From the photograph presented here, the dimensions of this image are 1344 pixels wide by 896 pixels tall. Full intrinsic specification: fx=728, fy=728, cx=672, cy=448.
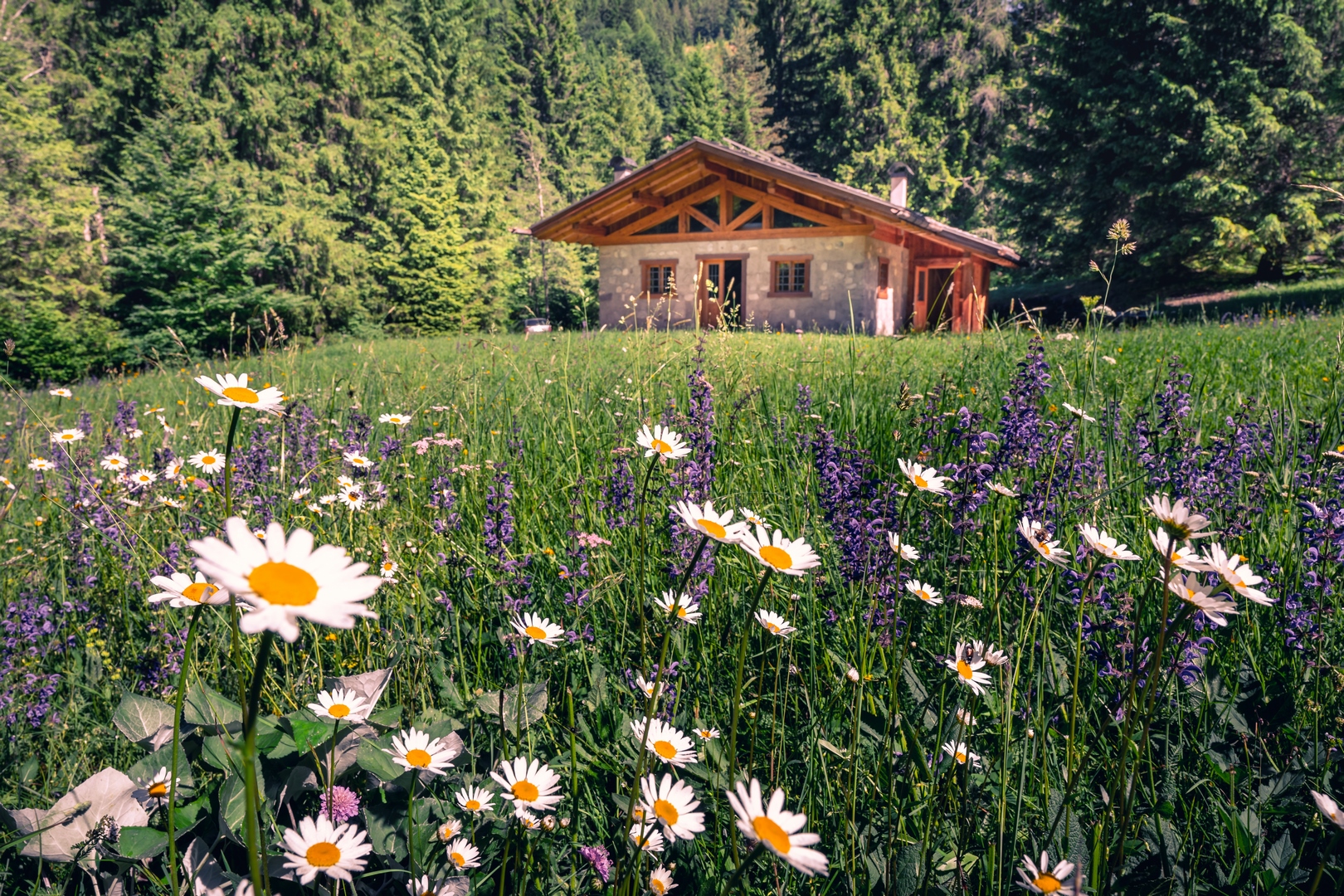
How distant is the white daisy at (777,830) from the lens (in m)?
0.63

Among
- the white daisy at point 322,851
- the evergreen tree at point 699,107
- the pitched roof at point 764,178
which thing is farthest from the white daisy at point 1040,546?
the evergreen tree at point 699,107

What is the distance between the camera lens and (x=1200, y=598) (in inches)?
35.5

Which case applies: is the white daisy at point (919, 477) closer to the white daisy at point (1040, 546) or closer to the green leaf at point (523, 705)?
the white daisy at point (1040, 546)

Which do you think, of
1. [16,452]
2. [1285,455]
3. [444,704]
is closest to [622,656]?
[444,704]

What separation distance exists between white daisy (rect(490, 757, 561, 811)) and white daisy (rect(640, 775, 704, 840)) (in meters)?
0.13

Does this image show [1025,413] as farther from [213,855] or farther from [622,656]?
[213,855]

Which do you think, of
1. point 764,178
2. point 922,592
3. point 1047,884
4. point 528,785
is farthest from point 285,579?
point 764,178

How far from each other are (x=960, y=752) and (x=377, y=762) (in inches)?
37.3

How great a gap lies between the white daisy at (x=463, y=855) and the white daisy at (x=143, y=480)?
88.5 inches

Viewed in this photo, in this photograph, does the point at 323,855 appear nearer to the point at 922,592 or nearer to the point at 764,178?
the point at 922,592

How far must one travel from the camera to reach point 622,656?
1.82m

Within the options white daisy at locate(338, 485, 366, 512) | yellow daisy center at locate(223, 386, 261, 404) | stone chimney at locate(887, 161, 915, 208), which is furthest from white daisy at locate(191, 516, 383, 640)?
stone chimney at locate(887, 161, 915, 208)

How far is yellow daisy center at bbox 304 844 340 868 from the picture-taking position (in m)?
0.87

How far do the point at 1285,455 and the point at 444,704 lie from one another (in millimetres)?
3225
